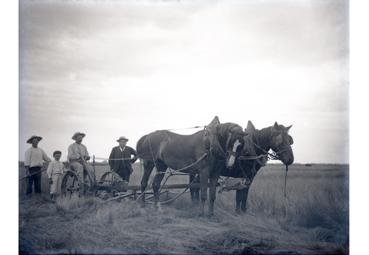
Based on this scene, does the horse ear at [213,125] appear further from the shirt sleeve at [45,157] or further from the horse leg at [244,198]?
the shirt sleeve at [45,157]

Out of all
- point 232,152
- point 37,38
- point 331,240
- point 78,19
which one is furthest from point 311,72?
point 37,38

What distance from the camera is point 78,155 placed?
26.2 feet

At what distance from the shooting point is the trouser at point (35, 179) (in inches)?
305

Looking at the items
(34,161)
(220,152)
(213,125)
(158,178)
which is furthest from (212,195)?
(34,161)

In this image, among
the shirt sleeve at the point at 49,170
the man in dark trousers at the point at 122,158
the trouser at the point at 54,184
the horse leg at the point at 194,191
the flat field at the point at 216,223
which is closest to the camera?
the flat field at the point at 216,223

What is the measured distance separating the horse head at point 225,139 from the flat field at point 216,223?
3.18 ft

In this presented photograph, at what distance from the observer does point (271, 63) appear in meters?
7.96

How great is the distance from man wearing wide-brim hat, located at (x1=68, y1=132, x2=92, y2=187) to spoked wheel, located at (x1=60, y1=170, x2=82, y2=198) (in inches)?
5.1

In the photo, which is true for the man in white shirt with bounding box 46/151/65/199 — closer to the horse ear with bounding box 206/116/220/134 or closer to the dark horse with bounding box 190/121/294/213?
the horse ear with bounding box 206/116/220/134

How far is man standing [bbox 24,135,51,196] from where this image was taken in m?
7.52

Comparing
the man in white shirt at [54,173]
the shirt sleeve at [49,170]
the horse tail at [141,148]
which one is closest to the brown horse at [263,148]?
the horse tail at [141,148]

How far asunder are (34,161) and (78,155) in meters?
0.79
